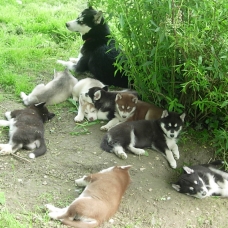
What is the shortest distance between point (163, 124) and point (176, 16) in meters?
1.45

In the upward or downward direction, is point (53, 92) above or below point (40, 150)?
above

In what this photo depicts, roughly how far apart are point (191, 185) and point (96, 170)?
116cm

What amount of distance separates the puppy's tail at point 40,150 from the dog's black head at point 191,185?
5.38 feet

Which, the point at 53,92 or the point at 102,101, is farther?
the point at 53,92

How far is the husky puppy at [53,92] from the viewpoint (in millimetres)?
5699

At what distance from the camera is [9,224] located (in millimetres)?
3391

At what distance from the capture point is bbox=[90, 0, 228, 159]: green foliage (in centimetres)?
437

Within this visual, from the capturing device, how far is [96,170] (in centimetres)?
461

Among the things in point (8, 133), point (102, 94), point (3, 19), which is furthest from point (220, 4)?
point (3, 19)

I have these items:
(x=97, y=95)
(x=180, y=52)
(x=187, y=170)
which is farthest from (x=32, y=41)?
(x=187, y=170)

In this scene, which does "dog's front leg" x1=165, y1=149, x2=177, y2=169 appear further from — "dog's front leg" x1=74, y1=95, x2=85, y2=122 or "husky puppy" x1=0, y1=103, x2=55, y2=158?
"husky puppy" x1=0, y1=103, x2=55, y2=158

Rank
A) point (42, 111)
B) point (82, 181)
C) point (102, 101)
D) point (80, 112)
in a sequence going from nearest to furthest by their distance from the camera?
point (82, 181)
point (42, 111)
point (80, 112)
point (102, 101)

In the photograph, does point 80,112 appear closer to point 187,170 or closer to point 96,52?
point 96,52

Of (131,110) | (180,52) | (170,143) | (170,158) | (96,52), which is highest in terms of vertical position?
(180,52)
